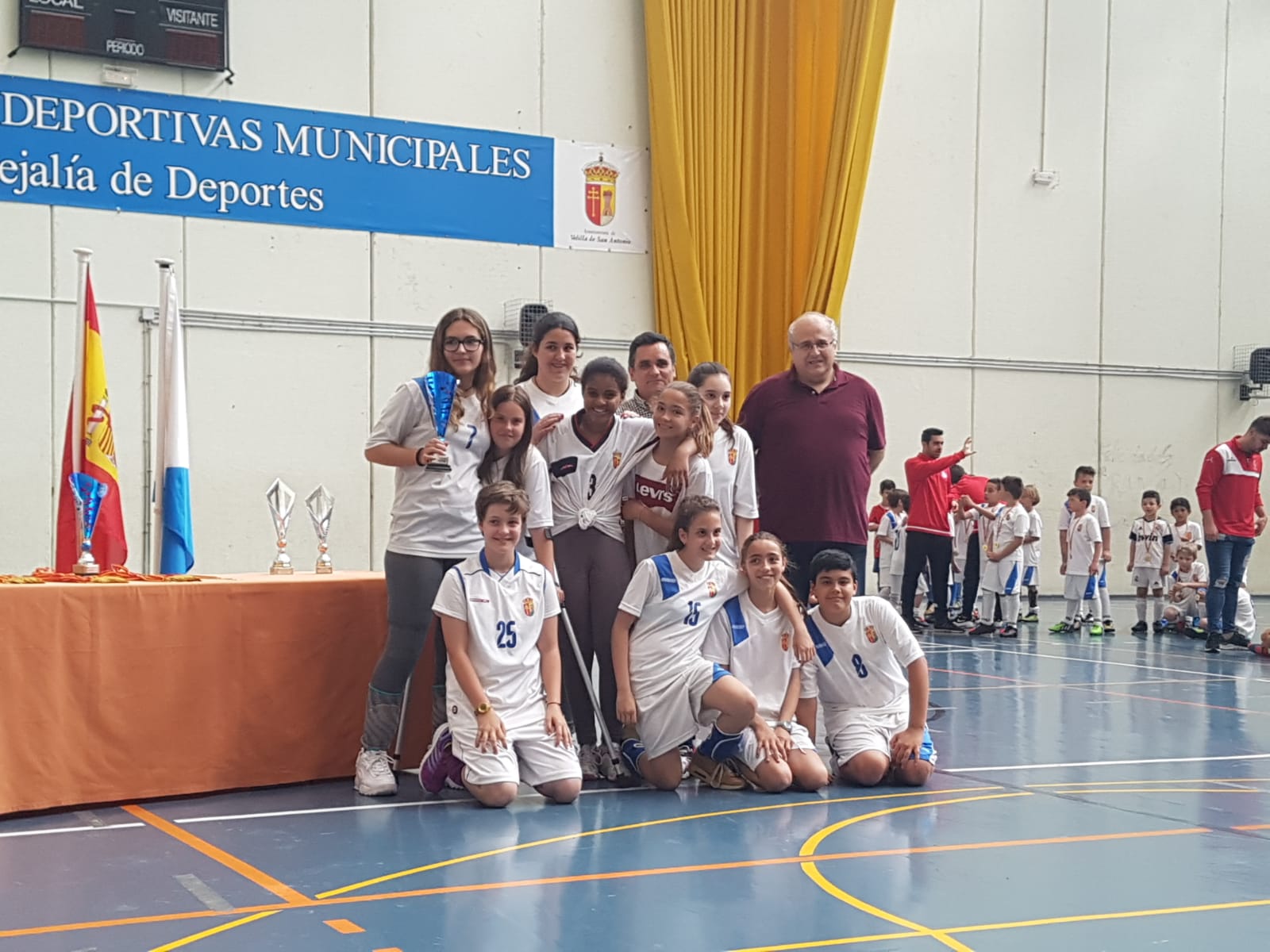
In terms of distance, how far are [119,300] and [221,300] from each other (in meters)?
0.91

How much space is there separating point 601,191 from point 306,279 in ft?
11.0

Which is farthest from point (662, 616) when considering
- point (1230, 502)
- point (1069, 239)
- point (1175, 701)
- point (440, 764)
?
point (1069, 239)

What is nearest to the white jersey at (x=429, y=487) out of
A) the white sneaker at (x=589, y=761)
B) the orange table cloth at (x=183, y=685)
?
the orange table cloth at (x=183, y=685)

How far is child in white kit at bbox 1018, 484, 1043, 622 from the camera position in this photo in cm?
1316

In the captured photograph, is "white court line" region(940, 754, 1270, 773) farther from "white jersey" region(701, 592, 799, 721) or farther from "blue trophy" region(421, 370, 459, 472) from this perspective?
"blue trophy" region(421, 370, 459, 472)

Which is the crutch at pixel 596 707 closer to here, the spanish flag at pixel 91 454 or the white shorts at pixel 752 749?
the white shorts at pixel 752 749

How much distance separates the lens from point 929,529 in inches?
487

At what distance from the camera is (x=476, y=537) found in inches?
203

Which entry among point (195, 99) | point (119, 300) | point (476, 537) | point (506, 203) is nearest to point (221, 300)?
point (119, 300)

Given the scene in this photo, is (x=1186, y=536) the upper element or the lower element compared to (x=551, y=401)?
lower

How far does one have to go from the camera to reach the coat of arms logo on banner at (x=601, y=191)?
578 inches

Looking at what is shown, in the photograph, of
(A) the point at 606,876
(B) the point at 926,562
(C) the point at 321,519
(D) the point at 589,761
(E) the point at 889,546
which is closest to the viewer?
(A) the point at 606,876

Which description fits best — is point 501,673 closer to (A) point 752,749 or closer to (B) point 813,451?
(A) point 752,749

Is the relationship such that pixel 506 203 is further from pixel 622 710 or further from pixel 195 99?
pixel 622 710
